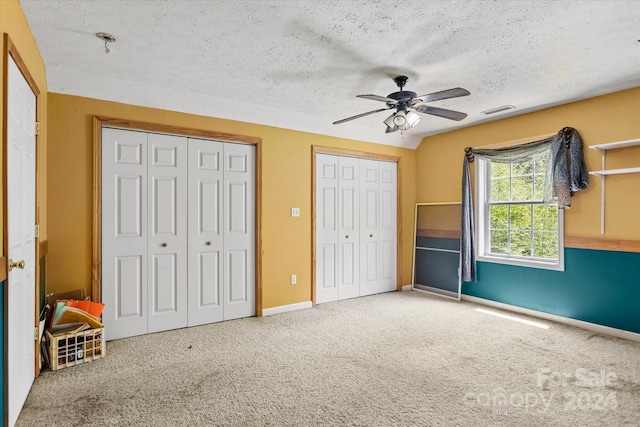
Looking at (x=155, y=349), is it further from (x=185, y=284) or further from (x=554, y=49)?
(x=554, y=49)

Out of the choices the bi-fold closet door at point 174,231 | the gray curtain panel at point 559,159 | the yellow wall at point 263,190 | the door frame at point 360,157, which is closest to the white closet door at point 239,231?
the bi-fold closet door at point 174,231

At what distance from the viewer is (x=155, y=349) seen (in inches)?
126

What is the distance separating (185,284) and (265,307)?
0.99 meters

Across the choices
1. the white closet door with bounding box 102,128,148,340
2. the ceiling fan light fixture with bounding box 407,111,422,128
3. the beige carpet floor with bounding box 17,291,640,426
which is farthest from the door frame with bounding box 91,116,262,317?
the ceiling fan light fixture with bounding box 407,111,422,128

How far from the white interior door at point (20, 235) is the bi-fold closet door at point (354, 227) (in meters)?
3.05

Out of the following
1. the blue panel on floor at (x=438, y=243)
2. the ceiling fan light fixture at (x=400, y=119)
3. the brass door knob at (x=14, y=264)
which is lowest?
the blue panel on floor at (x=438, y=243)

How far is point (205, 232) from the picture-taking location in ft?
12.9

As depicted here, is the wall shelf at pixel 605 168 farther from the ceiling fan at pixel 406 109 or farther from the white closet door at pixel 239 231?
the white closet door at pixel 239 231

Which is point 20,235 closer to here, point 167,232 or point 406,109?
point 167,232

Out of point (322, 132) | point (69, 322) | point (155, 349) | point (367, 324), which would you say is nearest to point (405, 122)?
point (322, 132)

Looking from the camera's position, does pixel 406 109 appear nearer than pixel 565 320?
Yes

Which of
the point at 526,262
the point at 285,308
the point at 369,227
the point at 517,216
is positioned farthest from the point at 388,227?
the point at 285,308

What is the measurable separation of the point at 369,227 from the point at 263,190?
1.84m

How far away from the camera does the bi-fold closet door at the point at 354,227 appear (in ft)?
16.0
